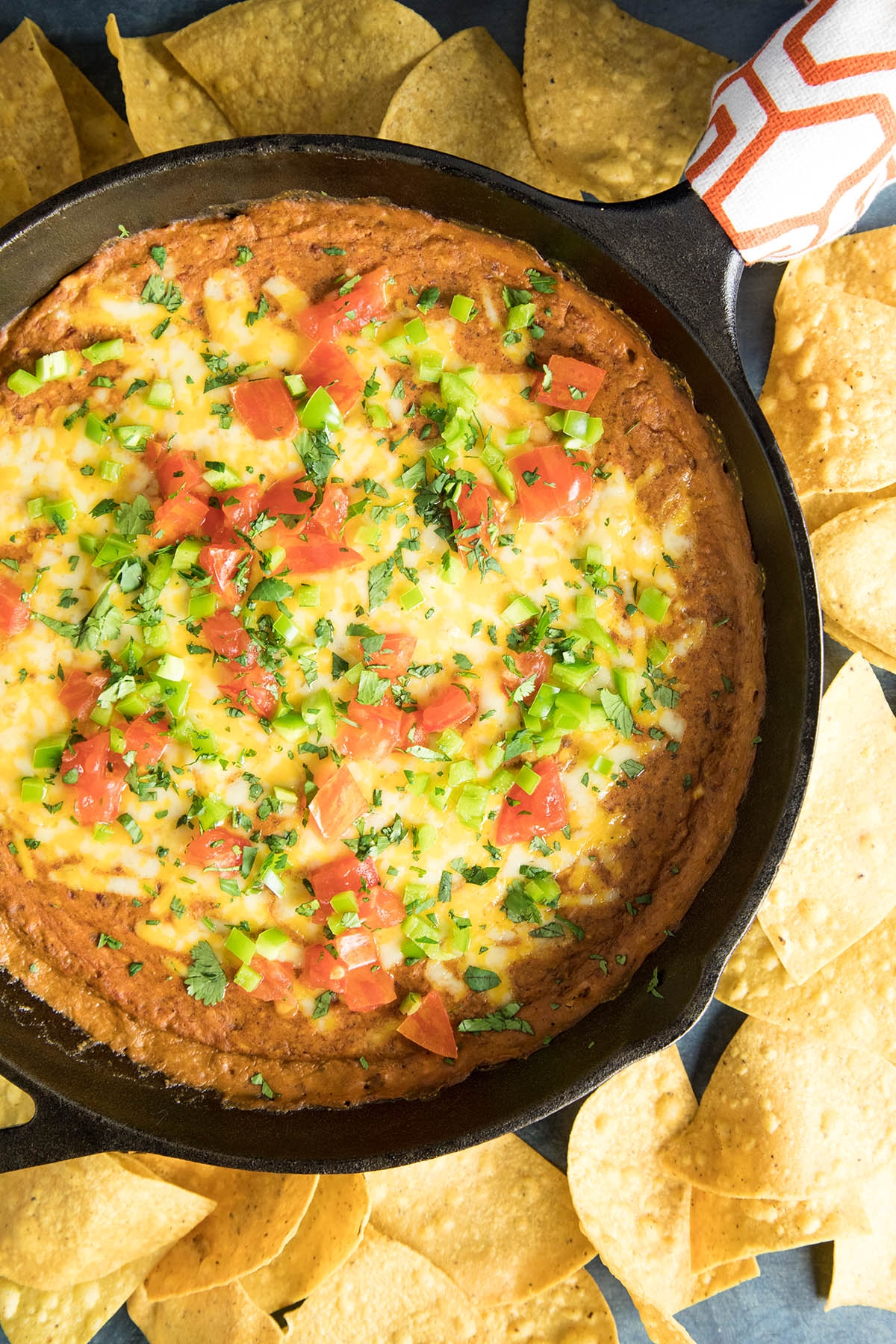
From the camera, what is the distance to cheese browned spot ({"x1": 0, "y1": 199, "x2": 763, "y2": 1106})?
2.55 meters

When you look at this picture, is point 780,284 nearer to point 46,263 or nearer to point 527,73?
point 527,73

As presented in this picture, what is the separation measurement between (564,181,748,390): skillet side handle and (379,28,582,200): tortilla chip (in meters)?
0.61

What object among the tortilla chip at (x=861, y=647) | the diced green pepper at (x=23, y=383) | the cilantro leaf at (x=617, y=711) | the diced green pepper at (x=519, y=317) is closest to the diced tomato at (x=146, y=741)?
the diced green pepper at (x=23, y=383)

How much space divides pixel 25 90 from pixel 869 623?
9.36 feet

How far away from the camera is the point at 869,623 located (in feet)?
9.87

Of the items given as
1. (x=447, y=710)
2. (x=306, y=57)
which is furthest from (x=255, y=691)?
(x=306, y=57)

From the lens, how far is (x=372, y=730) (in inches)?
101

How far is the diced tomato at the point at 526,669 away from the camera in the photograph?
2.59 m

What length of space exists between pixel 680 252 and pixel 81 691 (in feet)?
5.91

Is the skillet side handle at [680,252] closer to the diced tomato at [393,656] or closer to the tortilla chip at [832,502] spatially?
the tortilla chip at [832,502]

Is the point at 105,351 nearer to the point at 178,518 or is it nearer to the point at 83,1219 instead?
the point at 178,518

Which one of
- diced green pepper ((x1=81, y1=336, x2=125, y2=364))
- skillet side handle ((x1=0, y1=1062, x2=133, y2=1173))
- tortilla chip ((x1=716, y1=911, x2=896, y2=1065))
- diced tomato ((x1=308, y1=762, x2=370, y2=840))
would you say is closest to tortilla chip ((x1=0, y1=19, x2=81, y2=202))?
diced green pepper ((x1=81, y1=336, x2=125, y2=364))

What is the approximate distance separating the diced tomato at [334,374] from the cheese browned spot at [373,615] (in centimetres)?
1

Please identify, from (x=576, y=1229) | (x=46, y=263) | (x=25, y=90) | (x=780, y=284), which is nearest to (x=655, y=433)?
(x=780, y=284)
